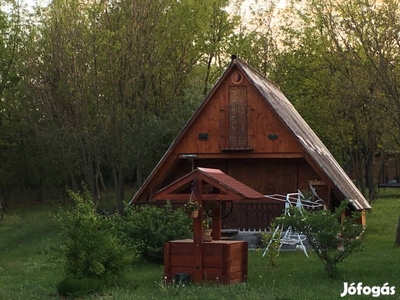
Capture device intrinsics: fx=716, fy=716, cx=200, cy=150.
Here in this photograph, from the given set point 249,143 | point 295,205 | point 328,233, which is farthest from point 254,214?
point 328,233

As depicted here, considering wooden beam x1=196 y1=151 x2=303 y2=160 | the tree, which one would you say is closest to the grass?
wooden beam x1=196 y1=151 x2=303 y2=160

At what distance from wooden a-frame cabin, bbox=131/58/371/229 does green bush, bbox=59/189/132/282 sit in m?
8.80

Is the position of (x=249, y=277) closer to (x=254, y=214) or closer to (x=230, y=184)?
(x=230, y=184)

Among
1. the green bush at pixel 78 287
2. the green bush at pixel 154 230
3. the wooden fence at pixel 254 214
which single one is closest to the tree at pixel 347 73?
the wooden fence at pixel 254 214

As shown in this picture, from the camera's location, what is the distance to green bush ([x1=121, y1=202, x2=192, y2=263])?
734 inches

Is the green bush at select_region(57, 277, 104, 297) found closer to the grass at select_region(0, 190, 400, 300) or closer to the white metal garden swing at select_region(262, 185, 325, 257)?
the grass at select_region(0, 190, 400, 300)

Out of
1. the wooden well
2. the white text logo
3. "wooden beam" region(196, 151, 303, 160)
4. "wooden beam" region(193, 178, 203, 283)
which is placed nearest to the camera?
the white text logo

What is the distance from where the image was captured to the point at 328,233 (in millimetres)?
14586

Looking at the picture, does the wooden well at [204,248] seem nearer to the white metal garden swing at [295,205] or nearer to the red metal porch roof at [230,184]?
the red metal porch roof at [230,184]

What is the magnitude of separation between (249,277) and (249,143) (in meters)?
9.65

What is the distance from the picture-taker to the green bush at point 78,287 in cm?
1334

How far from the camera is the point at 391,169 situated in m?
64.6

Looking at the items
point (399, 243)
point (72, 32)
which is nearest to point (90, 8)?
point (72, 32)

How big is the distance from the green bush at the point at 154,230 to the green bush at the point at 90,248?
3.54 meters
